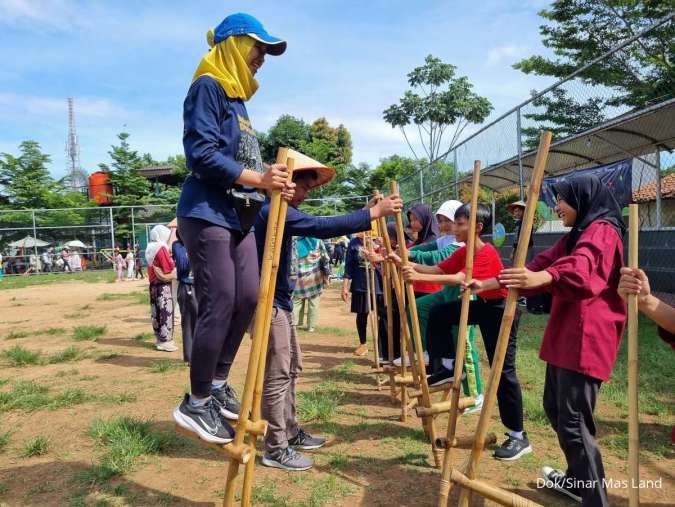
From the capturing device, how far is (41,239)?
101ft

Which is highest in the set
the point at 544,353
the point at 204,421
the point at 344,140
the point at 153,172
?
the point at 344,140

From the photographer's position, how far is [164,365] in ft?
23.9

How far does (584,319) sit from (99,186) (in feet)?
147

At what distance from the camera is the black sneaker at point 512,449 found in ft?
12.8

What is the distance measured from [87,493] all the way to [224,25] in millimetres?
3137

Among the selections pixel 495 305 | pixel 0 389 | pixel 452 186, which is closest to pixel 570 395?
pixel 495 305

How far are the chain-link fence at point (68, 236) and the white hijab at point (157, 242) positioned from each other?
22.4m

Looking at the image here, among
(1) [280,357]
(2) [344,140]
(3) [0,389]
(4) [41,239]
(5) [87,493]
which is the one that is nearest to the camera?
(5) [87,493]

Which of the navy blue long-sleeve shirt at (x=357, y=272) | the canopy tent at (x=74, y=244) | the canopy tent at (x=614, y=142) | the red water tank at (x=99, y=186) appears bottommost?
the navy blue long-sleeve shirt at (x=357, y=272)

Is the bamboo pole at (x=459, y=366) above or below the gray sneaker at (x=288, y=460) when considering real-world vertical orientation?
above

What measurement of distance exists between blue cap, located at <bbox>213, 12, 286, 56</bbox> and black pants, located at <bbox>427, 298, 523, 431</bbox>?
8.39 ft

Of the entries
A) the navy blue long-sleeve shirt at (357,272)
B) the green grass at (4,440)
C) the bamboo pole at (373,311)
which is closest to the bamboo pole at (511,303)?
the bamboo pole at (373,311)

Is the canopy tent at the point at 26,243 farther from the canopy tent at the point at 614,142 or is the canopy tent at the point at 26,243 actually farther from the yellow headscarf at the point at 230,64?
the yellow headscarf at the point at 230,64

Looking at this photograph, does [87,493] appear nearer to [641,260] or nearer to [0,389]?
[0,389]
